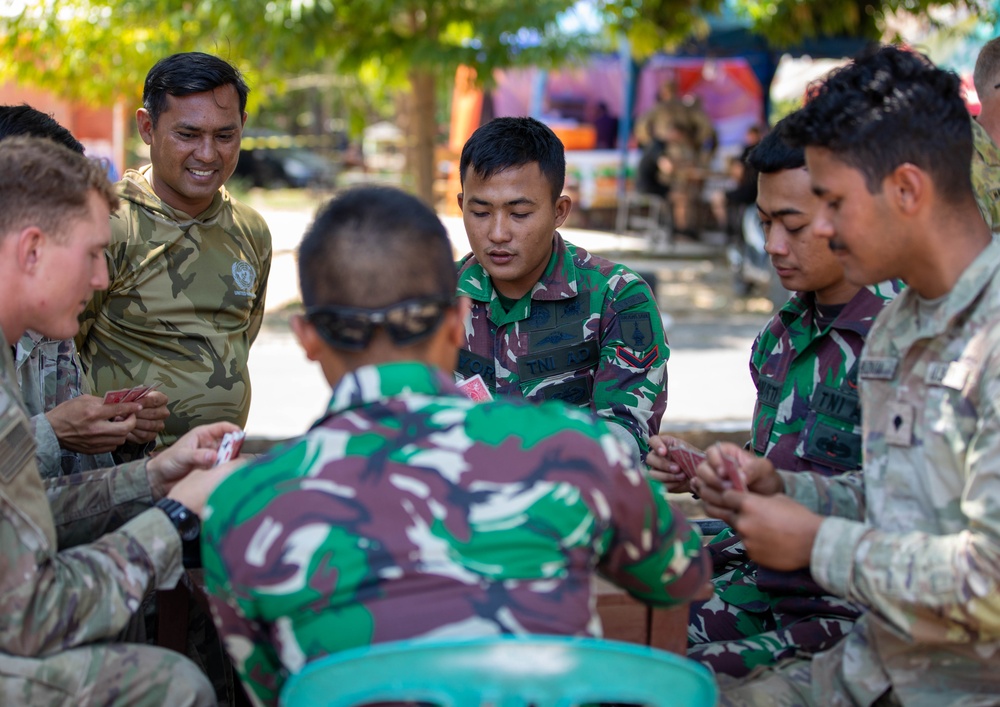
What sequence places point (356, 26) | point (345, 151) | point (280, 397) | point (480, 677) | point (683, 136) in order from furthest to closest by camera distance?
point (345, 151)
point (683, 136)
point (356, 26)
point (280, 397)
point (480, 677)

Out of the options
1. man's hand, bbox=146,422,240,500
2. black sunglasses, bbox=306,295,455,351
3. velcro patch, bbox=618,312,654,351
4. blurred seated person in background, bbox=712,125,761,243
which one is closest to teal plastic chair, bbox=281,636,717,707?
black sunglasses, bbox=306,295,455,351

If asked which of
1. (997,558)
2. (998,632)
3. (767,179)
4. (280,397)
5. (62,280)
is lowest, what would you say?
(280,397)

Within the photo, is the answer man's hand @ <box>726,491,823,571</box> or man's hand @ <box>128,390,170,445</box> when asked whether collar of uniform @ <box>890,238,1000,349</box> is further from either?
man's hand @ <box>128,390,170,445</box>

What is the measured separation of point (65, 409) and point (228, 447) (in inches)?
32.3

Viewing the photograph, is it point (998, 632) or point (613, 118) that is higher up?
point (613, 118)

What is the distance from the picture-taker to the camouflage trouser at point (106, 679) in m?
1.91

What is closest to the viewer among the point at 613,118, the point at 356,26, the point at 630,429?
the point at 630,429

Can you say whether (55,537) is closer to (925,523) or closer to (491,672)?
(491,672)

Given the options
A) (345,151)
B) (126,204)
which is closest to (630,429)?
(126,204)

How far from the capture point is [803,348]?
2773 millimetres

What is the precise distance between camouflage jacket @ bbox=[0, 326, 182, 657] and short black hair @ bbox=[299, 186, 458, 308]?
62 cm

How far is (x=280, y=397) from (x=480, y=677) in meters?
7.00

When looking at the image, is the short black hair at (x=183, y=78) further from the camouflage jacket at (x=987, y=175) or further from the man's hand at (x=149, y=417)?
the camouflage jacket at (x=987, y=175)

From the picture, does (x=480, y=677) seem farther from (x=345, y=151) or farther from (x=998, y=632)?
(x=345, y=151)
